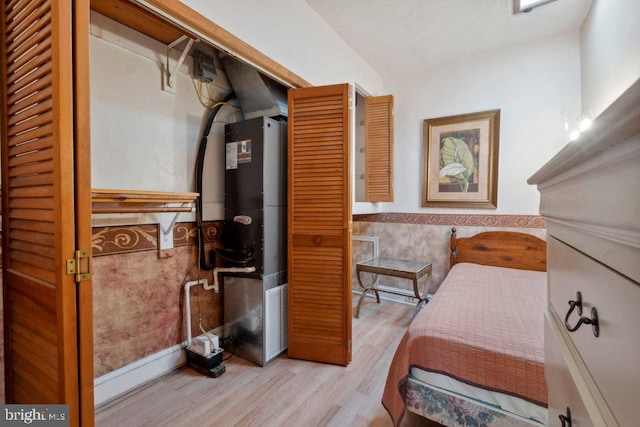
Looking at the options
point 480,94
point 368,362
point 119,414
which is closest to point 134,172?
point 119,414

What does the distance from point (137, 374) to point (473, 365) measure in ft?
6.65

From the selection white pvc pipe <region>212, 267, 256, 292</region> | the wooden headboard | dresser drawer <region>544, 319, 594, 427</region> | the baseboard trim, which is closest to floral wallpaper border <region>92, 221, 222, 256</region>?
white pvc pipe <region>212, 267, 256, 292</region>

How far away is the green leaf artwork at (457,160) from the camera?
3.09 metres

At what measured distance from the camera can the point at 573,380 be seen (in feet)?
1.73

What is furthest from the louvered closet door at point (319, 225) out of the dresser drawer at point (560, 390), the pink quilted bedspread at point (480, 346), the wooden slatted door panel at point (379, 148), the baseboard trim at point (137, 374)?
the dresser drawer at point (560, 390)

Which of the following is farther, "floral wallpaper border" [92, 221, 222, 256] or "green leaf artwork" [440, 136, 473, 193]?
"green leaf artwork" [440, 136, 473, 193]

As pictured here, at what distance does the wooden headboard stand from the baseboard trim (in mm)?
2761

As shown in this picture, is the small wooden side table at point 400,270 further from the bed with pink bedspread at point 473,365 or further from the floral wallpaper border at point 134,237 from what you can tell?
the floral wallpaper border at point 134,237

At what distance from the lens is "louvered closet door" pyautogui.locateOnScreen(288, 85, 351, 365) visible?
2.08 metres

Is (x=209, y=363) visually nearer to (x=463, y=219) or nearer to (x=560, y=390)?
(x=560, y=390)

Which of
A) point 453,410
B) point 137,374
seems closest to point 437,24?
point 453,410

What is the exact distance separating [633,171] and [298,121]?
2.02 m

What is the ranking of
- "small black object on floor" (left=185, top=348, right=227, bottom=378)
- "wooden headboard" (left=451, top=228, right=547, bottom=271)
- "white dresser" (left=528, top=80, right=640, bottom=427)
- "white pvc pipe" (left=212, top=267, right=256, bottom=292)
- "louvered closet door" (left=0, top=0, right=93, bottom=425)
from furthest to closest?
"wooden headboard" (left=451, top=228, right=547, bottom=271)
"white pvc pipe" (left=212, top=267, right=256, bottom=292)
"small black object on floor" (left=185, top=348, right=227, bottom=378)
"louvered closet door" (left=0, top=0, right=93, bottom=425)
"white dresser" (left=528, top=80, right=640, bottom=427)

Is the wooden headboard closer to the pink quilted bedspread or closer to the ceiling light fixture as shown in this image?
the pink quilted bedspread
